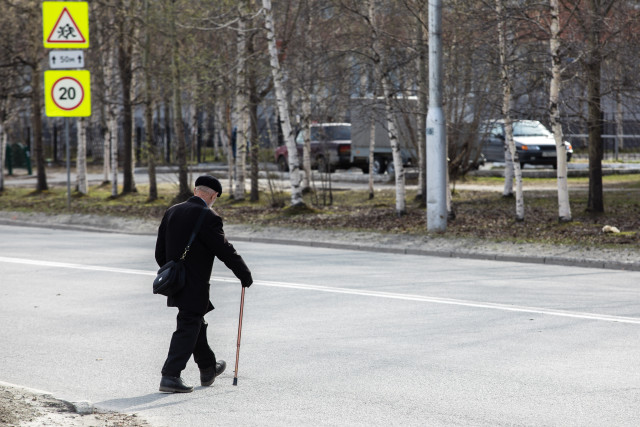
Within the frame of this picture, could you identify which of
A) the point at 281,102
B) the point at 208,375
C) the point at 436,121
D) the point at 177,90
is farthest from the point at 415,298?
the point at 177,90

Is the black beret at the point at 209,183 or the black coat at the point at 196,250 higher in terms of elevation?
the black beret at the point at 209,183

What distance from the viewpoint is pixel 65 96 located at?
2189cm

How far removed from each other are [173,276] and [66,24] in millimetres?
16716

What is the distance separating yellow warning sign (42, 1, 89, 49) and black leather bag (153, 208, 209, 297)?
16.4m

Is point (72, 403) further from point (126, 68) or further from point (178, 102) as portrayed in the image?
point (126, 68)

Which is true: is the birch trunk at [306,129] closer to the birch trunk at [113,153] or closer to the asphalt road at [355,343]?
the birch trunk at [113,153]

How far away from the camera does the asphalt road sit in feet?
21.0

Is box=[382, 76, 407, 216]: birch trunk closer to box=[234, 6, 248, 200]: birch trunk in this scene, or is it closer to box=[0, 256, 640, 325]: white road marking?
box=[234, 6, 248, 200]: birch trunk

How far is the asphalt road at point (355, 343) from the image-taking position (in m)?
6.39

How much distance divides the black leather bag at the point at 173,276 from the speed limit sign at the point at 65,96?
51.9 ft

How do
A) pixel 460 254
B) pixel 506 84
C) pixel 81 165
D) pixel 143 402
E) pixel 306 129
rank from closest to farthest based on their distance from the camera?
pixel 143 402, pixel 460 254, pixel 506 84, pixel 306 129, pixel 81 165

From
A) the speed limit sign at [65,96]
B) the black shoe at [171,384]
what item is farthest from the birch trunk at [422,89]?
the black shoe at [171,384]

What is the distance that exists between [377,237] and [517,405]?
10.6 meters

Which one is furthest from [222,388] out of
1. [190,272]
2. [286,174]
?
[286,174]
